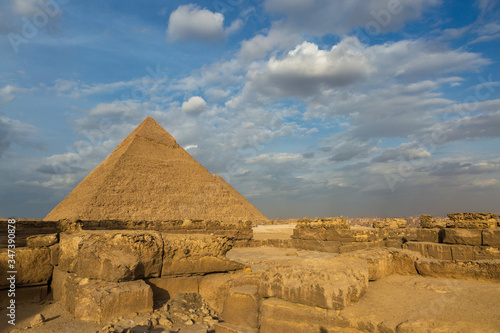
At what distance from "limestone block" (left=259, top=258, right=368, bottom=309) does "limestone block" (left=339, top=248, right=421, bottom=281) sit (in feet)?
1.33

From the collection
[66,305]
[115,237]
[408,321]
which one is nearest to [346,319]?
[408,321]

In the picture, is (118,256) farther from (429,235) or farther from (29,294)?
(429,235)

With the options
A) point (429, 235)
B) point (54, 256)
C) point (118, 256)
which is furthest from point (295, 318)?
point (429, 235)

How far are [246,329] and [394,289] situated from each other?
1.22 m

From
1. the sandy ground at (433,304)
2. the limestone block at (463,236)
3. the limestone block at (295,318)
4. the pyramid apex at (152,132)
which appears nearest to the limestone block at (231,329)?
the limestone block at (295,318)

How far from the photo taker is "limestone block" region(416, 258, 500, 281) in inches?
109

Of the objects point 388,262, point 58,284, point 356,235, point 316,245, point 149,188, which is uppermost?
point 149,188

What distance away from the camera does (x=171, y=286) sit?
3.22m

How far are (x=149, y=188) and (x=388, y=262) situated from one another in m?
56.3

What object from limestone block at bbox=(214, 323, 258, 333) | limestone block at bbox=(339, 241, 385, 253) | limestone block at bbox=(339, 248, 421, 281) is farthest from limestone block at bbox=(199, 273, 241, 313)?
limestone block at bbox=(339, 241, 385, 253)

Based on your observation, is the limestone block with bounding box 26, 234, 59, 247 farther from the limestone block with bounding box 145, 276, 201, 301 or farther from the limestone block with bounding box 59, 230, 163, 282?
the limestone block with bounding box 145, 276, 201, 301

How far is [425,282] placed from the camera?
2.69 metres

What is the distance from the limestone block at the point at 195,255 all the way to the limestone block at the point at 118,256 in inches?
4.3

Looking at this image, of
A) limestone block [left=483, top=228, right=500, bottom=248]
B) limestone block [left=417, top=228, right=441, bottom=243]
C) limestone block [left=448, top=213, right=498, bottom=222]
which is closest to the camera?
limestone block [left=483, top=228, right=500, bottom=248]
